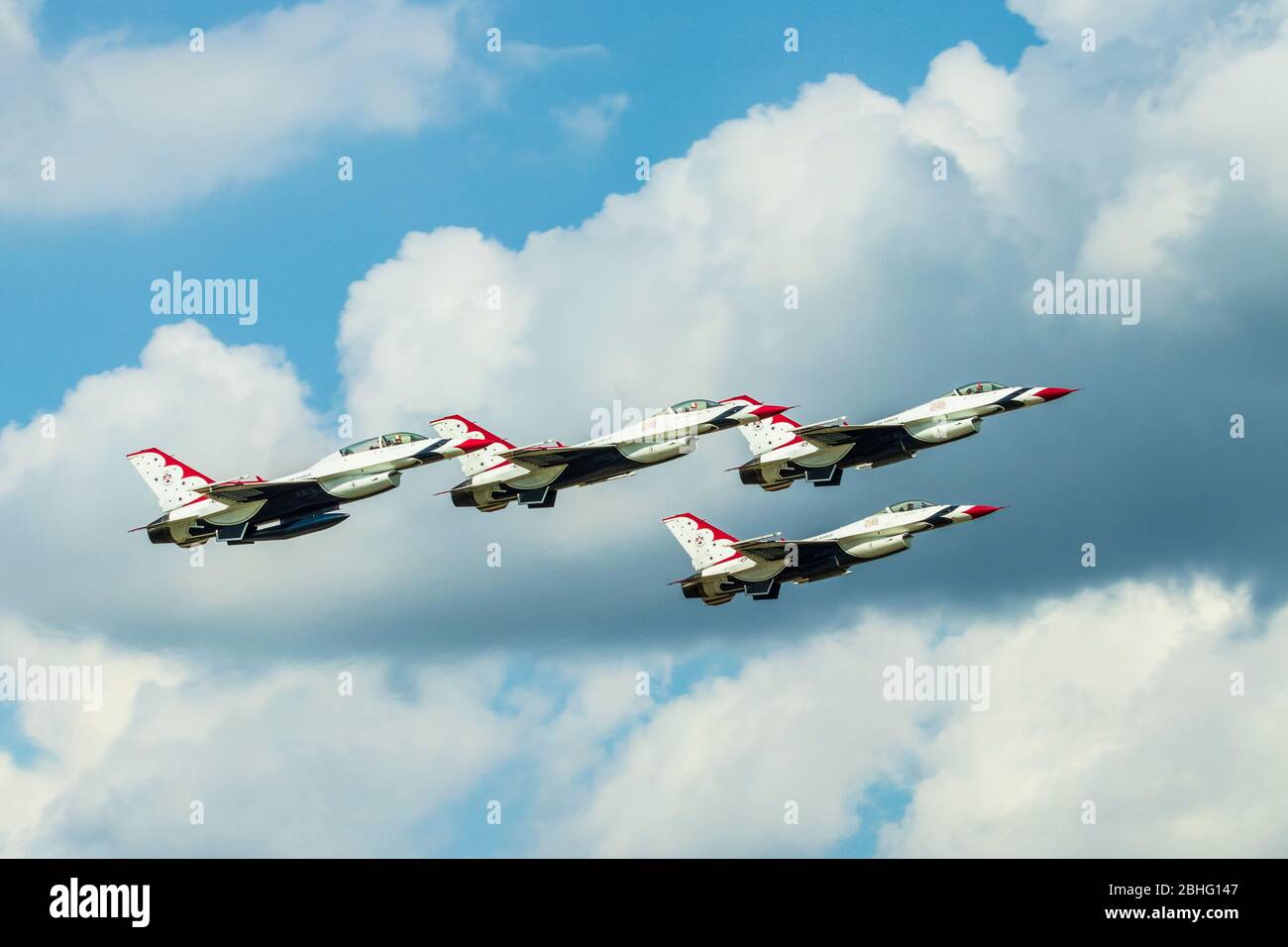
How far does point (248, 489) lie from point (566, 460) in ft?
58.5

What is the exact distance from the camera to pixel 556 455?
5020 inches

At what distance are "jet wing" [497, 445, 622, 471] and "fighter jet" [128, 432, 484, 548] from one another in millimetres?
4030

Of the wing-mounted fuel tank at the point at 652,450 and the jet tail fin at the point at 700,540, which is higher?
the wing-mounted fuel tank at the point at 652,450

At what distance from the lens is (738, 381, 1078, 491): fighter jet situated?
13088 cm

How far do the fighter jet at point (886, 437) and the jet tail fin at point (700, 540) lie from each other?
395 cm

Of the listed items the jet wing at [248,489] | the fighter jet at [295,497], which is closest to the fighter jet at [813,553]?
the fighter jet at [295,497]

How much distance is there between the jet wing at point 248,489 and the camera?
409 feet

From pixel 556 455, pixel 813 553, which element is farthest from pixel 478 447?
pixel 813 553

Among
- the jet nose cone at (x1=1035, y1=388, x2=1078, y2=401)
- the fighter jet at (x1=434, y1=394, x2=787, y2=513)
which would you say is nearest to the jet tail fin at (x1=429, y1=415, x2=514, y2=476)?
the fighter jet at (x1=434, y1=394, x2=787, y2=513)

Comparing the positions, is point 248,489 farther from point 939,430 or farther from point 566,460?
point 939,430

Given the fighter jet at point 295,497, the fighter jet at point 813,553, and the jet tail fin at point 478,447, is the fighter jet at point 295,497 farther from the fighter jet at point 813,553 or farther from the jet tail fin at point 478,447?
the fighter jet at point 813,553
